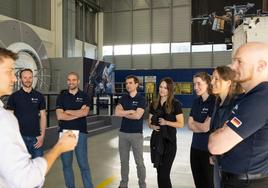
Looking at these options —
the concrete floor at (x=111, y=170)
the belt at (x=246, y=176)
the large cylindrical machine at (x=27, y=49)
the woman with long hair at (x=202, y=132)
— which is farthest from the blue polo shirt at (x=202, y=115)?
the large cylindrical machine at (x=27, y=49)

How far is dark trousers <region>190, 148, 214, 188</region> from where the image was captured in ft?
10.8

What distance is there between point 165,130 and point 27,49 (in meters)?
8.96

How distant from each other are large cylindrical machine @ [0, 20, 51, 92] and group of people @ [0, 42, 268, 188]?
6.21m

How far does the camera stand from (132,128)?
14.0 feet

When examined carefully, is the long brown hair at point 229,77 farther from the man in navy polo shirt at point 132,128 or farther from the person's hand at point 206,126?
the man in navy polo shirt at point 132,128

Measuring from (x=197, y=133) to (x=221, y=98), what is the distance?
2.26ft

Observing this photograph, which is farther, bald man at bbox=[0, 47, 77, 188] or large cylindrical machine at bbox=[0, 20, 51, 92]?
large cylindrical machine at bbox=[0, 20, 51, 92]

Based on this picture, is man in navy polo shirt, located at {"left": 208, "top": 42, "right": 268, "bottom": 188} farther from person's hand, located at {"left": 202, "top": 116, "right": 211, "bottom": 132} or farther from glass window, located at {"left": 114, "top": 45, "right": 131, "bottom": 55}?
glass window, located at {"left": 114, "top": 45, "right": 131, "bottom": 55}

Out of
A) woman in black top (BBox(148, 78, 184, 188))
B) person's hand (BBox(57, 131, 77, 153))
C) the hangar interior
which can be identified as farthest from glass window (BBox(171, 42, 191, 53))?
person's hand (BBox(57, 131, 77, 153))

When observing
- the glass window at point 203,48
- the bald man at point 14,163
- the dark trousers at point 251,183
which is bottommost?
the dark trousers at point 251,183

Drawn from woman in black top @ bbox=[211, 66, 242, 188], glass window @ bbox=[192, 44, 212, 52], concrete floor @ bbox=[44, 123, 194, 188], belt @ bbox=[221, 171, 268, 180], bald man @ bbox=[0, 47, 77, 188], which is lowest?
concrete floor @ bbox=[44, 123, 194, 188]

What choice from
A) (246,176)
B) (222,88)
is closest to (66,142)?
(246,176)

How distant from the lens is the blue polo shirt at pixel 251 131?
166 centimetres

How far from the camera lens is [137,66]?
2148cm
